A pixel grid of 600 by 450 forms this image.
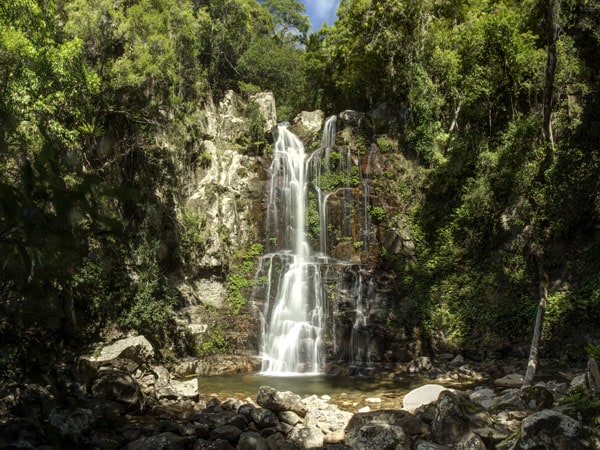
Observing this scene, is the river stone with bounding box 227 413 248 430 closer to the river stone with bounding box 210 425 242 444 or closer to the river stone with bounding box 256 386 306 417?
the river stone with bounding box 210 425 242 444

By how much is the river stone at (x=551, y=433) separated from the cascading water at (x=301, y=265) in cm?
803

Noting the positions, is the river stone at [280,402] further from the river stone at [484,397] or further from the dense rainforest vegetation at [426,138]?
the dense rainforest vegetation at [426,138]

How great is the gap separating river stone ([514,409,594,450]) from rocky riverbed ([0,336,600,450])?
1cm

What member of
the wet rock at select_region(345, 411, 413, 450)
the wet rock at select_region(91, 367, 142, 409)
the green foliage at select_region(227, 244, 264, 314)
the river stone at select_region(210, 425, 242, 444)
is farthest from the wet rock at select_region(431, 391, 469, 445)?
the green foliage at select_region(227, 244, 264, 314)

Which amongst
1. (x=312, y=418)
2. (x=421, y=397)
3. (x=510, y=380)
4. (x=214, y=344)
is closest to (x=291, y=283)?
(x=214, y=344)

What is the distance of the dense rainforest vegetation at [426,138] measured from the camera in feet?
36.4

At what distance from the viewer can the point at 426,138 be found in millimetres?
18500

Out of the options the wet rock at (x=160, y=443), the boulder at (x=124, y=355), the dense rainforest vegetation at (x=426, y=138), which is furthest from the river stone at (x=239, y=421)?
the dense rainforest vegetation at (x=426, y=138)

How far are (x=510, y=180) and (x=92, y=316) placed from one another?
44.0ft

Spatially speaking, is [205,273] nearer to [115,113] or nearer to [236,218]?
Result: [236,218]

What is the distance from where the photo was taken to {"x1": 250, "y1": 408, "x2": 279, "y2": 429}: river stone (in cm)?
796

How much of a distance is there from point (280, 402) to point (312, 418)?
81 centimetres

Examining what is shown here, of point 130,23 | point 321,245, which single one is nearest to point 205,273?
point 321,245

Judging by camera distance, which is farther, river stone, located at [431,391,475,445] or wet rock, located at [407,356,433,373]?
wet rock, located at [407,356,433,373]
